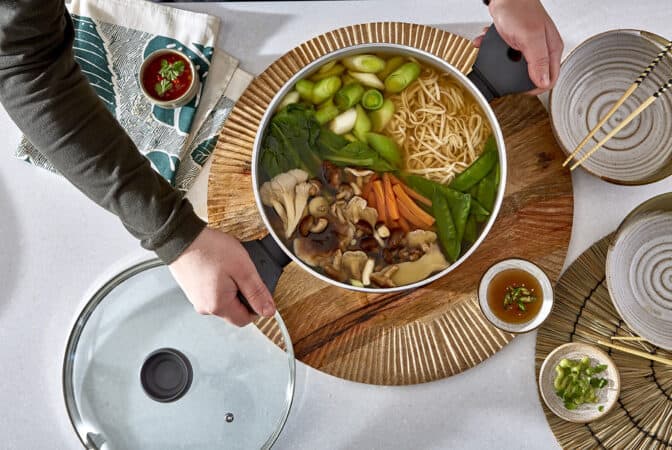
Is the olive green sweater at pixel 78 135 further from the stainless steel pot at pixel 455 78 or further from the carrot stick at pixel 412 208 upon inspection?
the carrot stick at pixel 412 208

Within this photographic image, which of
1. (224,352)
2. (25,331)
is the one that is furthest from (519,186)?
(25,331)

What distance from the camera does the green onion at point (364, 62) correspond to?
125cm

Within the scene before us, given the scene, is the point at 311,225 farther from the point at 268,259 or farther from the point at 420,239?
the point at 420,239

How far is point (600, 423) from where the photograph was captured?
1.36 metres

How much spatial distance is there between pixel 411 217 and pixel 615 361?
1.81 ft

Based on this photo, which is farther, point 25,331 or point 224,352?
point 25,331

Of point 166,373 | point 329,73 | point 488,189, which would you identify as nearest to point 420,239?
point 488,189

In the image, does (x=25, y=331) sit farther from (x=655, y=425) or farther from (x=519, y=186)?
(x=655, y=425)

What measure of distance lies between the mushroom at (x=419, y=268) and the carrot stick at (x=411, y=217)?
0.18 feet

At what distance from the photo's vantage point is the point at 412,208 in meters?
1.26

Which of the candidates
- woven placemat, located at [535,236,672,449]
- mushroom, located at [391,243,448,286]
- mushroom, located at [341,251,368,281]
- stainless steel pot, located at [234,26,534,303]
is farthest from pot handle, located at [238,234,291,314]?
woven placemat, located at [535,236,672,449]

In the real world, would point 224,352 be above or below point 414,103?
below

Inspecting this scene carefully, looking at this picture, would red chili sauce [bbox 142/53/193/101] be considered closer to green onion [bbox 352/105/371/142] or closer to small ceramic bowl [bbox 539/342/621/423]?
green onion [bbox 352/105/371/142]

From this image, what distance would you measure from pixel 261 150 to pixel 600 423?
2.98ft
